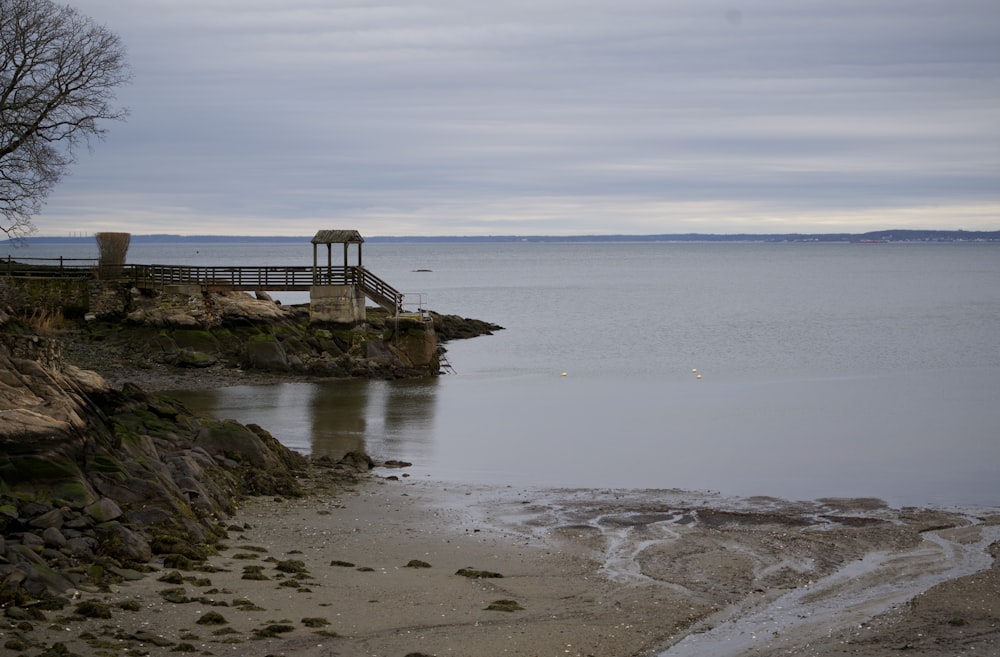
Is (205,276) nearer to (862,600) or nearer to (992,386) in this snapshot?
(992,386)

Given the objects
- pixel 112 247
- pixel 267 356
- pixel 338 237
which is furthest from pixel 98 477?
pixel 112 247

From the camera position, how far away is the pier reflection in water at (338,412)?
75.3ft

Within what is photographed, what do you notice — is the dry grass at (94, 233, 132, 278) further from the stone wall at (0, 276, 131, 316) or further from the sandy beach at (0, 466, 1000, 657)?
the sandy beach at (0, 466, 1000, 657)

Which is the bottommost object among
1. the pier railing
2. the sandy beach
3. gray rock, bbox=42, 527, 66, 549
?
the sandy beach

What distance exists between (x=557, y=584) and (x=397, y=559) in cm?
220

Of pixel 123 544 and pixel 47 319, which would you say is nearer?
pixel 123 544

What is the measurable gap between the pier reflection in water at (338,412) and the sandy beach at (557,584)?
4870mm

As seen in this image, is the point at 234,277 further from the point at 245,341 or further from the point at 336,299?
the point at 336,299

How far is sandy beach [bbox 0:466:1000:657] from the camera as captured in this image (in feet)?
35.6

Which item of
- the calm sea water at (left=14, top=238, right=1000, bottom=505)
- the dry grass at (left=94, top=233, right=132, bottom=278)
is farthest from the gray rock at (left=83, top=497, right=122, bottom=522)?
the dry grass at (left=94, top=233, right=132, bottom=278)

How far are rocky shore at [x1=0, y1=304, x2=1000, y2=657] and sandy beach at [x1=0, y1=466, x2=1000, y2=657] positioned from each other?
4 cm

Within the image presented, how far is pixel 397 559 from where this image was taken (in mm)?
14109

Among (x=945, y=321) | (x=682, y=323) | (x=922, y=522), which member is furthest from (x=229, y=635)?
(x=945, y=321)

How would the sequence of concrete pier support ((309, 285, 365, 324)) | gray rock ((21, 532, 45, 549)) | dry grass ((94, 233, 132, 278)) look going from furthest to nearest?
dry grass ((94, 233, 132, 278)) < concrete pier support ((309, 285, 365, 324)) < gray rock ((21, 532, 45, 549))
